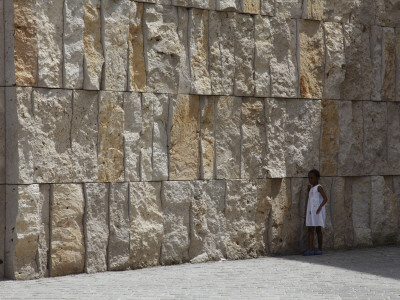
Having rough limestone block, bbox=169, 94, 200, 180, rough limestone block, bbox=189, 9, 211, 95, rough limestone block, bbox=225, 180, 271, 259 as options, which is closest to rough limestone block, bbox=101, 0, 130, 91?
rough limestone block, bbox=169, 94, 200, 180

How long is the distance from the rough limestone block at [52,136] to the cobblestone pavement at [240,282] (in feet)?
4.01

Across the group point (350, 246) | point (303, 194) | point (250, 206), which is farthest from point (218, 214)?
point (350, 246)

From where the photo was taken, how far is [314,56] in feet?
37.0

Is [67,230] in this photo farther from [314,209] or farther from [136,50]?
[314,209]

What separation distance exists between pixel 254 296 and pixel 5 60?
3860 mm

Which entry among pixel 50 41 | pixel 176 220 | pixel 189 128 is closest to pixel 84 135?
pixel 50 41

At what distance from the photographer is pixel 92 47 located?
9352 millimetres

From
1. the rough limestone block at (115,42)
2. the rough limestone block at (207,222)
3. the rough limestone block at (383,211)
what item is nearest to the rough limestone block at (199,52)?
the rough limestone block at (115,42)

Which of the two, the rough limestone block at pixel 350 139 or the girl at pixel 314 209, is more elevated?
the rough limestone block at pixel 350 139

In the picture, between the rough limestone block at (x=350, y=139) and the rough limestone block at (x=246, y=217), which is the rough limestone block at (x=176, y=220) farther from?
the rough limestone block at (x=350, y=139)

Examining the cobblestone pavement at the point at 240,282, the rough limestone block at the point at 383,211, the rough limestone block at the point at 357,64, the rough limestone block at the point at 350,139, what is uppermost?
the rough limestone block at the point at 357,64

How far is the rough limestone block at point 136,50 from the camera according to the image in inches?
380

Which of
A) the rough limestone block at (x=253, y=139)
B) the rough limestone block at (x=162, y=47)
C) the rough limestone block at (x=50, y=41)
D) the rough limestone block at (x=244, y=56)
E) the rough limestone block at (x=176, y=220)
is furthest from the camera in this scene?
the rough limestone block at (x=253, y=139)

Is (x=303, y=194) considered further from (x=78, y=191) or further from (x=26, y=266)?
(x=26, y=266)
